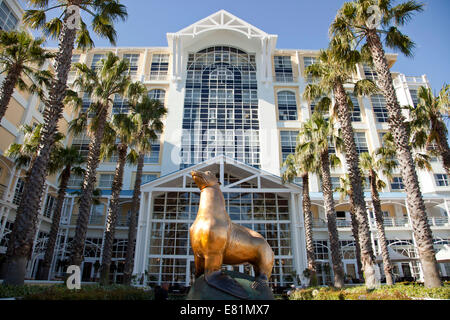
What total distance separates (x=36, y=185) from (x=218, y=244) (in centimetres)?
762

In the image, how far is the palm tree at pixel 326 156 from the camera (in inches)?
558

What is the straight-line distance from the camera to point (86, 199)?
12.9 metres

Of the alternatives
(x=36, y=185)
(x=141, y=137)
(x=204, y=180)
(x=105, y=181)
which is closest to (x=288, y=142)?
(x=141, y=137)

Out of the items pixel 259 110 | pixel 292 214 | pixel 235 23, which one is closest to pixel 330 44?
pixel 292 214

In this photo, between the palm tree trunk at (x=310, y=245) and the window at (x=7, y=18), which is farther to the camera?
the window at (x=7, y=18)

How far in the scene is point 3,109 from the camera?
12008 mm

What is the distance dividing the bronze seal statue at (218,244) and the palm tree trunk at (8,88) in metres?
11.8

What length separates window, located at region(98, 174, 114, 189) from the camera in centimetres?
3084

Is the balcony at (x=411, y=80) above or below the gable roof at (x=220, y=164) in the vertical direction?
above

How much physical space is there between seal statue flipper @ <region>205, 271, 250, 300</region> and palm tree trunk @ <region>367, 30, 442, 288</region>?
7.23 meters

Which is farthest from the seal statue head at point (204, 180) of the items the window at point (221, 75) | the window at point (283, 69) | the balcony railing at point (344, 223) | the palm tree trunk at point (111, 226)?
the window at point (283, 69)

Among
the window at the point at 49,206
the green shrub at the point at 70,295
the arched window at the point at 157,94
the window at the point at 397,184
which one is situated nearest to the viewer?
the green shrub at the point at 70,295

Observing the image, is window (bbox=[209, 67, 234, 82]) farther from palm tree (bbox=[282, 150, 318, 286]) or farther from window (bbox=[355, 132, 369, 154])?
palm tree (bbox=[282, 150, 318, 286])

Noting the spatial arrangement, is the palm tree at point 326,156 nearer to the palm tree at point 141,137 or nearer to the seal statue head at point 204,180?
the palm tree at point 141,137
